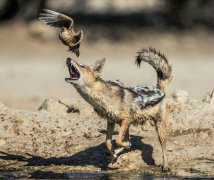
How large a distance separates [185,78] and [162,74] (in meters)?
11.1

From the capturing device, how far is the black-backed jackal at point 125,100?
8.96 metres

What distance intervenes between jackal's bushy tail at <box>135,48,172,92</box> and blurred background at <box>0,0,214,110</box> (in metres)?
8.05

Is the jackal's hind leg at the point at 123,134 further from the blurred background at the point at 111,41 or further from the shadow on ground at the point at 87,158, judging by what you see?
the blurred background at the point at 111,41

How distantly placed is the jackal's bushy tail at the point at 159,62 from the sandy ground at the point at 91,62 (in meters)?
5.41

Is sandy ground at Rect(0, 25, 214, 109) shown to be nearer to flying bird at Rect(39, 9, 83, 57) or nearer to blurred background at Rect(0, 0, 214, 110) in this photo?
blurred background at Rect(0, 0, 214, 110)

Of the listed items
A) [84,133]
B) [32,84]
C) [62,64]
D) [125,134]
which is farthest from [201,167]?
[62,64]

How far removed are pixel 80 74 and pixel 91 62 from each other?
559 inches

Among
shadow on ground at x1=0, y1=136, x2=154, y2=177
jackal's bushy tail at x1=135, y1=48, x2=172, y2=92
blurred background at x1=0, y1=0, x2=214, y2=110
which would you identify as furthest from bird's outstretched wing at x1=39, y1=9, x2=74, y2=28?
blurred background at x1=0, y1=0, x2=214, y2=110

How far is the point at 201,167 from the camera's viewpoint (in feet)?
31.3

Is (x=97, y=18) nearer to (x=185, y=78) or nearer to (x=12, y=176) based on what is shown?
(x=185, y=78)

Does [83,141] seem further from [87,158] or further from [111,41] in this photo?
[111,41]

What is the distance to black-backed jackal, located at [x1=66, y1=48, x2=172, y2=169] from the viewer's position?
896 cm

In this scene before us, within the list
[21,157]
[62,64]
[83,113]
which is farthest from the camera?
[62,64]

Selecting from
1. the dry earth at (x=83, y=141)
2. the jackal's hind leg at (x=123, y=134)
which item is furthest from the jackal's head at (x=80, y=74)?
the dry earth at (x=83, y=141)
